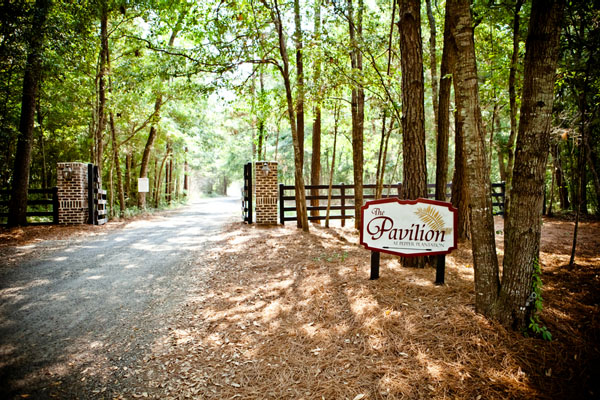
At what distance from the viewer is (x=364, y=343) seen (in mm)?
3010

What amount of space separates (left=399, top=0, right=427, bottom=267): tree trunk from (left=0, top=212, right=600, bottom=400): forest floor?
1.36m

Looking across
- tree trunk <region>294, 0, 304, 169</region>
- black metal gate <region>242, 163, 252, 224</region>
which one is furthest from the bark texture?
black metal gate <region>242, 163, 252, 224</region>

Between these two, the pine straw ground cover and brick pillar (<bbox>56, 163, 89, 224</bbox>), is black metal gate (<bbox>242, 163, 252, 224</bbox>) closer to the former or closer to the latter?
brick pillar (<bbox>56, 163, 89, 224</bbox>)

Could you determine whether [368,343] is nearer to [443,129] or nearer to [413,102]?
[413,102]

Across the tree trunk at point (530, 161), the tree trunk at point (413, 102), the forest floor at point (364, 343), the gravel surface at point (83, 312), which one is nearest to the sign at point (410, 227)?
the forest floor at point (364, 343)

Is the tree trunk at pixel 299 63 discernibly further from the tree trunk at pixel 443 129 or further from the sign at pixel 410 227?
the sign at pixel 410 227

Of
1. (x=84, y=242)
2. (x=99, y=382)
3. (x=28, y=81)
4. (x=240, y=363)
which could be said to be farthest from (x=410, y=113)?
(x=28, y=81)

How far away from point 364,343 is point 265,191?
728 cm

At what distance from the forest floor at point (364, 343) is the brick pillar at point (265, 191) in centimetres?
502

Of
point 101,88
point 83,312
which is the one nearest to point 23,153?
point 101,88

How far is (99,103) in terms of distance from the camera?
434 inches

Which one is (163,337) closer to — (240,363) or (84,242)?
(240,363)

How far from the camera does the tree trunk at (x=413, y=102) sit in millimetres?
4773

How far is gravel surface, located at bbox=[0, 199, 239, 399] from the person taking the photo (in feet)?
8.46
